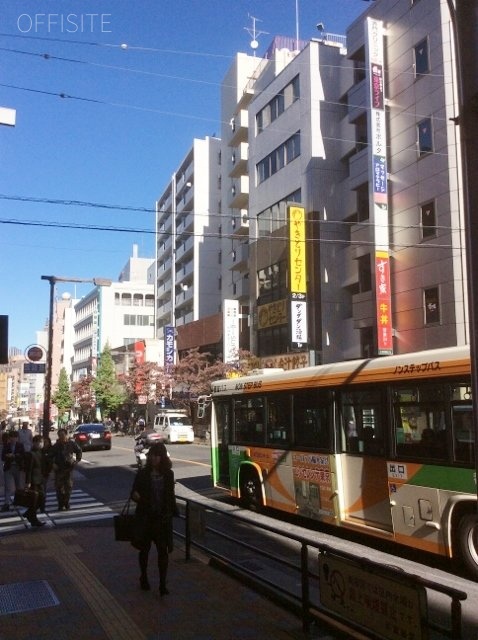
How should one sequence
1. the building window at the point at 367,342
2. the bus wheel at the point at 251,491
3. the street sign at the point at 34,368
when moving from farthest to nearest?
the building window at the point at 367,342 < the street sign at the point at 34,368 < the bus wheel at the point at 251,491

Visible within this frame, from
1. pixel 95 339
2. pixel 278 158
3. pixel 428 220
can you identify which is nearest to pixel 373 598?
pixel 428 220

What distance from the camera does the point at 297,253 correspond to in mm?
33719

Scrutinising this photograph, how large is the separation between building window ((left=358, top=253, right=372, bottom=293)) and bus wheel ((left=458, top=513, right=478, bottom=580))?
23980mm

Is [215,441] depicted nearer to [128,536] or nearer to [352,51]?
[128,536]

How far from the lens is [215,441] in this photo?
590 inches

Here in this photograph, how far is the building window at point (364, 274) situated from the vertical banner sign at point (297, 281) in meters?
3.35

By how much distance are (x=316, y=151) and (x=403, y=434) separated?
27.9 meters

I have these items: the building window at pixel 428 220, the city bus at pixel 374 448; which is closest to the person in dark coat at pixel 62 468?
the city bus at pixel 374 448

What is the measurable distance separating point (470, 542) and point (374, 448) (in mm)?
2052

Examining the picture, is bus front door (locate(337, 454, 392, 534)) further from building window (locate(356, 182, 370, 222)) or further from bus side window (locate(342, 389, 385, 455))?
building window (locate(356, 182, 370, 222))

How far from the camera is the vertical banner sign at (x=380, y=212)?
27203mm

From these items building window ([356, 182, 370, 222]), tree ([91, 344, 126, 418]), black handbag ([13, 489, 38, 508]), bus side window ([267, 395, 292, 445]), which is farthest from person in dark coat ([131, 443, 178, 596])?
tree ([91, 344, 126, 418])

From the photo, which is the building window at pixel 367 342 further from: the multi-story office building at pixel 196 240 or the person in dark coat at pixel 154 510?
the multi-story office building at pixel 196 240

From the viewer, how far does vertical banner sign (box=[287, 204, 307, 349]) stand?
109 feet
